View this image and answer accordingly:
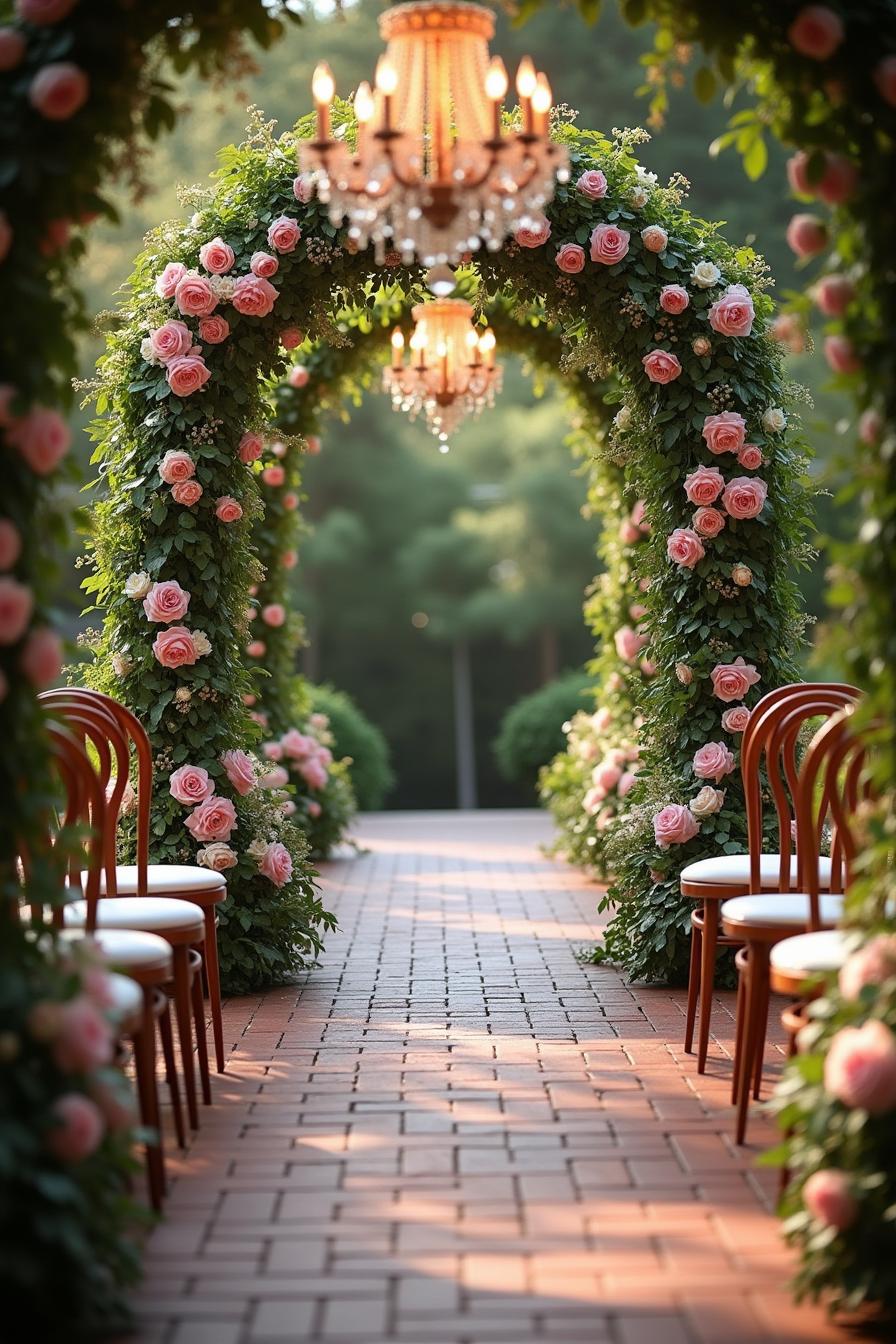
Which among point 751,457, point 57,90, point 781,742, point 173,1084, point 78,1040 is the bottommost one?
point 173,1084

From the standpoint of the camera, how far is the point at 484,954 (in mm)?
6559

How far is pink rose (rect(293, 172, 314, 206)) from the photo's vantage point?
5707 millimetres

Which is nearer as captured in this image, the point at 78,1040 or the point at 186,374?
the point at 78,1040

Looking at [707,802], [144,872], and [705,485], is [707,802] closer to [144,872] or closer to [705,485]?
[705,485]

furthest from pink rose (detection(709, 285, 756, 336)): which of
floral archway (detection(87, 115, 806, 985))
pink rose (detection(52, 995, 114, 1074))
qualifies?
pink rose (detection(52, 995, 114, 1074))

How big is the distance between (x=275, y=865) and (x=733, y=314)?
2.58 meters

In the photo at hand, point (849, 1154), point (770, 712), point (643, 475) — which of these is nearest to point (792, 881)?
point (770, 712)

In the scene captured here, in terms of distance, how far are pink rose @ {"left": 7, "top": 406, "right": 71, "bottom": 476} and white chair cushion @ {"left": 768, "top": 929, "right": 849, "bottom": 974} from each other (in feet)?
6.07

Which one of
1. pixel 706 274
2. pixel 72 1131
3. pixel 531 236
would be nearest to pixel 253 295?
pixel 531 236

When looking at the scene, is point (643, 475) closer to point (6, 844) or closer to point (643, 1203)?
point (643, 1203)

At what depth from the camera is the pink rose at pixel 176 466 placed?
573 cm

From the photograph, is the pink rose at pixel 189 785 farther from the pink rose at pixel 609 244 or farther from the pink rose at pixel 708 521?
the pink rose at pixel 609 244

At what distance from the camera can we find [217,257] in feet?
18.9

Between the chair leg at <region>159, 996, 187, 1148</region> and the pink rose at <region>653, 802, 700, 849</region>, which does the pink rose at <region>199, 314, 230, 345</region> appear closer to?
the pink rose at <region>653, 802, 700, 849</region>
